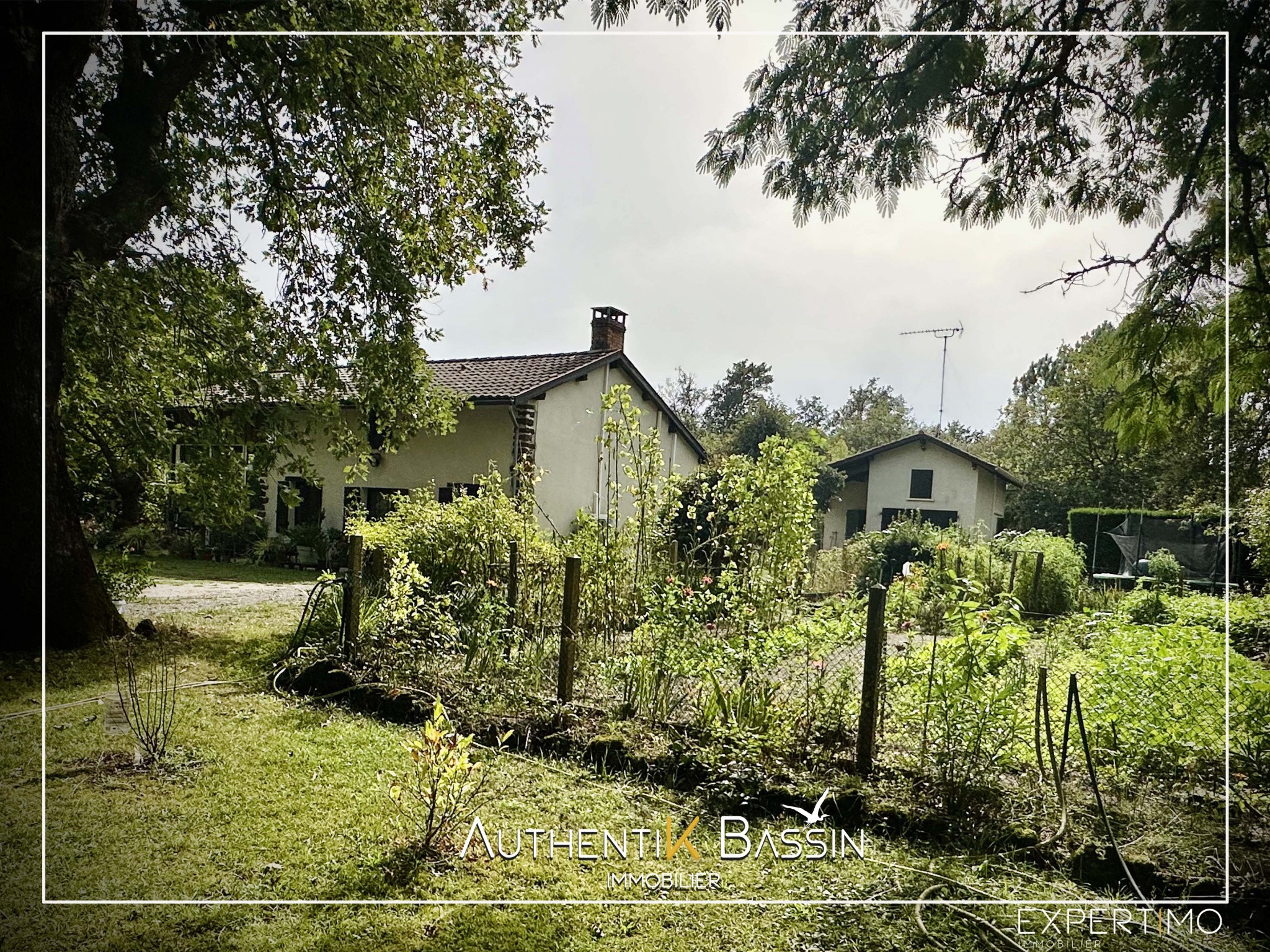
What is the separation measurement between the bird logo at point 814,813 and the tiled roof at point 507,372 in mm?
1893

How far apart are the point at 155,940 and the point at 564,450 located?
2155 millimetres

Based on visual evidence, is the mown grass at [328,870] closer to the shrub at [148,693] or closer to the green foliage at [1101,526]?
the shrub at [148,693]

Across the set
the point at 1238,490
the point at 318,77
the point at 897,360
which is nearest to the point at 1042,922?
the point at 1238,490

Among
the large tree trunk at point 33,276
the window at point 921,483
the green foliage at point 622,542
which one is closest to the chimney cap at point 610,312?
the green foliage at point 622,542

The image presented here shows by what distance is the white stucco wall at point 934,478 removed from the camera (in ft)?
8.23

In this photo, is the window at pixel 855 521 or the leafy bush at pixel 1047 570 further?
the window at pixel 855 521

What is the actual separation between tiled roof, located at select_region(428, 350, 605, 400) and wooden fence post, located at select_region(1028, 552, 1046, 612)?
194 centimetres

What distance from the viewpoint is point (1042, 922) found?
1907mm

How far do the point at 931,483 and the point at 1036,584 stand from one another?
665 mm

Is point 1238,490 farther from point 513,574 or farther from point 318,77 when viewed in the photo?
point 318,77

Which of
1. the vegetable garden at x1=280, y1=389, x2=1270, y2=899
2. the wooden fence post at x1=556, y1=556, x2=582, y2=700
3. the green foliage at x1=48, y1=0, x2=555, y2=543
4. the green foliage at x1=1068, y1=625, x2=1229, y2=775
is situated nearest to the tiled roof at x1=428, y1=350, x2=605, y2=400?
the green foliage at x1=48, y1=0, x2=555, y2=543

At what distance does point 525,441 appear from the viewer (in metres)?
3.00

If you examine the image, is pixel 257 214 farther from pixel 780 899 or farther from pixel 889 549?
pixel 780 899

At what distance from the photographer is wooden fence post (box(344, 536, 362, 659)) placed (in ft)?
11.6
